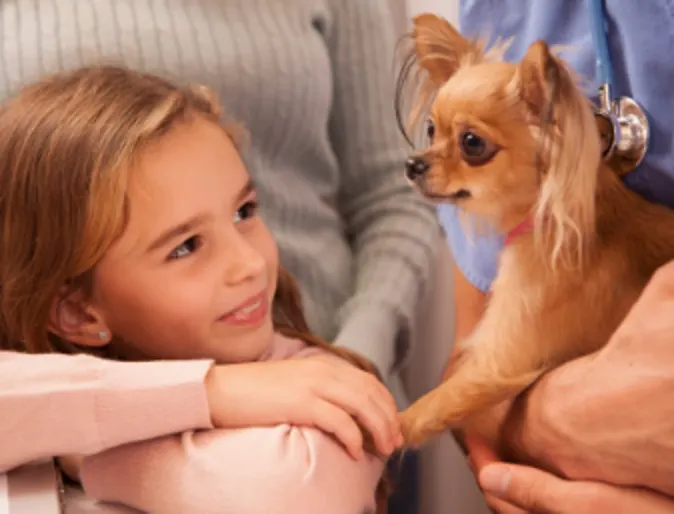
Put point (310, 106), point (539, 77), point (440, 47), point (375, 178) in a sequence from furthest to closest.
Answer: point (375, 178)
point (310, 106)
point (440, 47)
point (539, 77)

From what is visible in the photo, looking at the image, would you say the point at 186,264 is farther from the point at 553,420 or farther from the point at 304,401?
the point at 553,420

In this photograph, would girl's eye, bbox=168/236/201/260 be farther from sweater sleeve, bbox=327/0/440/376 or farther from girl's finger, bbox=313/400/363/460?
sweater sleeve, bbox=327/0/440/376

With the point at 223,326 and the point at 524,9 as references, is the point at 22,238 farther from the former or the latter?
the point at 524,9

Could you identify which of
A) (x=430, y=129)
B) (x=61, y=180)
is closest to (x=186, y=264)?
(x=61, y=180)

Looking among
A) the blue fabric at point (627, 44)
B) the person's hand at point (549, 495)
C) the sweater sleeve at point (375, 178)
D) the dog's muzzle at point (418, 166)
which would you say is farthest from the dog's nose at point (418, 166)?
the sweater sleeve at point (375, 178)

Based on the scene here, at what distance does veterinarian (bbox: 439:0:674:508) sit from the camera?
0.54 meters

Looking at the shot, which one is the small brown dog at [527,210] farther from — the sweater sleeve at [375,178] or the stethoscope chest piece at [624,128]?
the sweater sleeve at [375,178]

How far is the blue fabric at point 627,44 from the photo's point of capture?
0.55 meters

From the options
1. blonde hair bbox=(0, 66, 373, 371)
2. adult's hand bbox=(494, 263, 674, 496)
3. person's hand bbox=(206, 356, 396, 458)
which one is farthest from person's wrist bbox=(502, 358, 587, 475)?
blonde hair bbox=(0, 66, 373, 371)

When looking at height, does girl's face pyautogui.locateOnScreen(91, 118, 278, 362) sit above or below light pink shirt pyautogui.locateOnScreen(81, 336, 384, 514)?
above

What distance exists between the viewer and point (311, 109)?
95 cm

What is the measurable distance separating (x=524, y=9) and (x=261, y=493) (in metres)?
0.44

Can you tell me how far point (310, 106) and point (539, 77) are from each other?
0.46 metres

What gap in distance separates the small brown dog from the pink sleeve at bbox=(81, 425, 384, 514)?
8 cm
